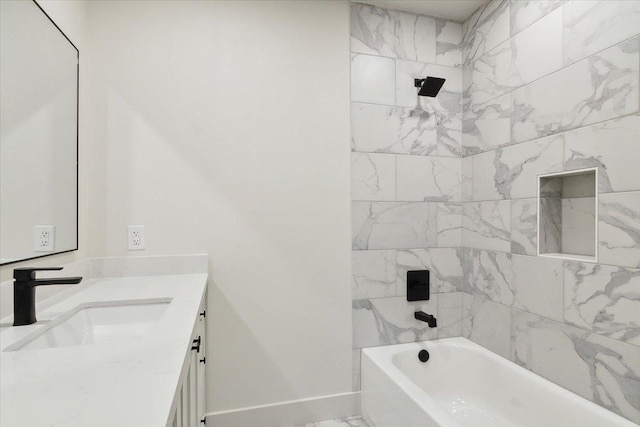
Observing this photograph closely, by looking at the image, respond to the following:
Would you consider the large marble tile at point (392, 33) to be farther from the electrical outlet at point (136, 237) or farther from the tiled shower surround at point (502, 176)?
the electrical outlet at point (136, 237)

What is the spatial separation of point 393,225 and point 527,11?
1.45m

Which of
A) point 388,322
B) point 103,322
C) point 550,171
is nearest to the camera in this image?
point 103,322

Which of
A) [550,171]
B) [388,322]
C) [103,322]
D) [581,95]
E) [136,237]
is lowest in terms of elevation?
[388,322]

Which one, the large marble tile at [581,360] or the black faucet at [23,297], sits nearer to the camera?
the black faucet at [23,297]

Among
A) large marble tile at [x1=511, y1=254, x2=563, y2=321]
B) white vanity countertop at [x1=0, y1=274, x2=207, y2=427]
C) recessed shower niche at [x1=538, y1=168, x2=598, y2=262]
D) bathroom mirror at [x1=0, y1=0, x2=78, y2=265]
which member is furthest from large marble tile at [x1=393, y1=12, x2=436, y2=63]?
white vanity countertop at [x1=0, y1=274, x2=207, y2=427]

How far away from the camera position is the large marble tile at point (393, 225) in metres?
2.10

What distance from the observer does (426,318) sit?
6.87 ft

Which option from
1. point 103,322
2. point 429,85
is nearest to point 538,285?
point 429,85

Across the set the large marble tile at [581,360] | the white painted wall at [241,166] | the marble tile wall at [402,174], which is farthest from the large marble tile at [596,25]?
the large marble tile at [581,360]

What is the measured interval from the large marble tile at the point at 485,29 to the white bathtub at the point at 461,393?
6.56 ft

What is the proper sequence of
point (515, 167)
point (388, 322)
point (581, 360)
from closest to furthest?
point (581, 360) → point (515, 167) → point (388, 322)

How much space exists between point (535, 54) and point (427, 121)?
27.2 inches

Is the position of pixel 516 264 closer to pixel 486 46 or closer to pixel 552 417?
pixel 552 417

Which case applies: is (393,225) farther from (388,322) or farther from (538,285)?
(538,285)
